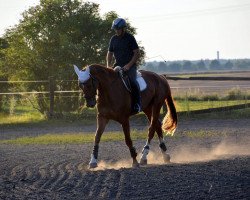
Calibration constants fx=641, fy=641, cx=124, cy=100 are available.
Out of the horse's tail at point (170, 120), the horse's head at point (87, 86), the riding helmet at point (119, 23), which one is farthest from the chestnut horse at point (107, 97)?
the horse's tail at point (170, 120)

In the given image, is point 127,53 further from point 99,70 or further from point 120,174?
point 120,174

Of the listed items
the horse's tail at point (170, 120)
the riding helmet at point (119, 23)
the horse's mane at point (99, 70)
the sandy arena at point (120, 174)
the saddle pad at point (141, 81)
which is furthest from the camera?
the horse's tail at point (170, 120)

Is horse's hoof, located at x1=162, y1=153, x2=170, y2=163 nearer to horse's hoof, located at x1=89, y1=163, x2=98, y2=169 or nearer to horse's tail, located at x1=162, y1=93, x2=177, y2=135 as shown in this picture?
horse's tail, located at x1=162, y1=93, x2=177, y2=135

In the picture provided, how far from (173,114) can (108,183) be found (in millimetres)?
5389

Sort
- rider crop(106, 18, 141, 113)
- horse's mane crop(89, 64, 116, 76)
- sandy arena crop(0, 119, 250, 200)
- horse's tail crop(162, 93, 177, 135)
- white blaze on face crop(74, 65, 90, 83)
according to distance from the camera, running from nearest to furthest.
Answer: sandy arena crop(0, 119, 250, 200), white blaze on face crop(74, 65, 90, 83), horse's mane crop(89, 64, 116, 76), rider crop(106, 18, 141, 113), horse's tail crop(162, 93, 177, 135)

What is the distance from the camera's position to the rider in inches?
500

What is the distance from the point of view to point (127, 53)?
1284 cm

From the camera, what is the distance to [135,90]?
42.4ft

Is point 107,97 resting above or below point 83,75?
below

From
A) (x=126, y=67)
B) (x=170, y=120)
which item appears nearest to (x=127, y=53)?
(x=126, y=67)

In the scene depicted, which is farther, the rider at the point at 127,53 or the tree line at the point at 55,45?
the tree line at the point at 55,45

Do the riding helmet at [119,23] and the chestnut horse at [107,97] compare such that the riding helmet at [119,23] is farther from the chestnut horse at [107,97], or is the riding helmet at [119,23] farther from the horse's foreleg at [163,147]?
the horse's foreleg at [163,147]

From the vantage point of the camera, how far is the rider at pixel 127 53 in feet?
41.7

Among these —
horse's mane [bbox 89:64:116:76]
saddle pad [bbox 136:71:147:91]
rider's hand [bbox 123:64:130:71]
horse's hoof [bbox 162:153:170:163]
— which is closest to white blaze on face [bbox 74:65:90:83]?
horse's mane [bbox 89:64:116:76]
